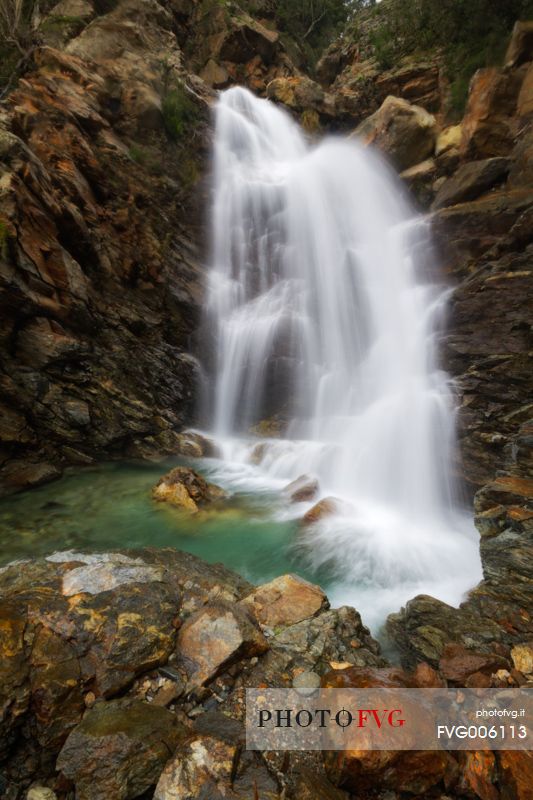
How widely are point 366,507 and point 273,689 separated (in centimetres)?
620

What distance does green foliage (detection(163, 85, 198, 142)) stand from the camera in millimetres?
16422

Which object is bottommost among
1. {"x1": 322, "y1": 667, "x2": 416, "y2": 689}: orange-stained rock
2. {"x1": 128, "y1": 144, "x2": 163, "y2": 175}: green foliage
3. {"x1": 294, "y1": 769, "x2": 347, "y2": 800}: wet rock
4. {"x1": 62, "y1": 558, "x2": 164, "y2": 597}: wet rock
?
→ {"x1": 294, "y1": 769, "x2": 347, "y2": 800}: wet rock

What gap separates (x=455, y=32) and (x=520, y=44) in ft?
18.3

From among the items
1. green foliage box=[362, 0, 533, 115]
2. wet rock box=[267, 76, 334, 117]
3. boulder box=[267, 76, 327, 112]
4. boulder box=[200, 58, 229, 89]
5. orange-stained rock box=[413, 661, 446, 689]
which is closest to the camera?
orange-stained rock box=[413, 661, 446, 689]

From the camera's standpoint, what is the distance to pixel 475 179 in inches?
498

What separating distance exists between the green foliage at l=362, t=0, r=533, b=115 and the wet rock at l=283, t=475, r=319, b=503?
17.5 meters

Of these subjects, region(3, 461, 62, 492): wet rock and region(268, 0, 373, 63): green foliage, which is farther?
region(268, 0, 373, 63): green foliage

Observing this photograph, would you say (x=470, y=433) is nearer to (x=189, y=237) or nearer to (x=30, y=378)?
(x=30, y=378)

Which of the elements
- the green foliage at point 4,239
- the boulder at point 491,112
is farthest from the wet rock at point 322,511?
the boulder at point 491,112

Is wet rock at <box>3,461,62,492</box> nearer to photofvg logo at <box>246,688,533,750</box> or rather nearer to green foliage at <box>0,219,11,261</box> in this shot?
green foliage at <box>0,219,11,261</box>

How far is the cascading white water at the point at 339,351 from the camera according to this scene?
684 cm

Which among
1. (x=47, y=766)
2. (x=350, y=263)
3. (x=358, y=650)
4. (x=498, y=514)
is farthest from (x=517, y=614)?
(x=350, y=263)

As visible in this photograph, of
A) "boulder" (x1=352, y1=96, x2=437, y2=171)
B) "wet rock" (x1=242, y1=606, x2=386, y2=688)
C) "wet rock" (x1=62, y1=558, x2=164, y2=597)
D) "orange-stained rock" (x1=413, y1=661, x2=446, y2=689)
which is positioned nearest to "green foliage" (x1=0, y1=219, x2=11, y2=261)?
"wet rock" (x1=62, y1=558, x2=164, y2=597)

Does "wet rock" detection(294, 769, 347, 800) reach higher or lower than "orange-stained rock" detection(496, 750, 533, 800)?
lower
